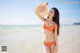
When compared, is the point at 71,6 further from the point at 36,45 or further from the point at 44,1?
the point at 36,45

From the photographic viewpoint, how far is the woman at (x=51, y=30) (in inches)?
114

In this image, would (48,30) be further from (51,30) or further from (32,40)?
(32,40)

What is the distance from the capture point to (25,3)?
3010 millimetres

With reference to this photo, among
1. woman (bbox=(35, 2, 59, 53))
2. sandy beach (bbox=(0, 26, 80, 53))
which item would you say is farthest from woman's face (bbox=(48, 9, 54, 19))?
sandy beach (bbox=(0, 26, 80, 53))

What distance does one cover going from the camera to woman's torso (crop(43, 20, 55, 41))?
2.90 meters

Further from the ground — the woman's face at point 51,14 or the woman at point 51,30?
the woman's face at point 51,14

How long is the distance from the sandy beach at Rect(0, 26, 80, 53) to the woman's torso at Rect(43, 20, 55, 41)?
0.08 meters

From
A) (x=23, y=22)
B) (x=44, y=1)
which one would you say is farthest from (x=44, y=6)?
(x=23, y=22)

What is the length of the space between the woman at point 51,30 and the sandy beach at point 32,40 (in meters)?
0.06

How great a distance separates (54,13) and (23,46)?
0.49 meters

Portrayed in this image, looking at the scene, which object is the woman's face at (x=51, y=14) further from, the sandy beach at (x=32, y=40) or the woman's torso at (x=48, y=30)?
the sandy beach at (x=32, y=40)

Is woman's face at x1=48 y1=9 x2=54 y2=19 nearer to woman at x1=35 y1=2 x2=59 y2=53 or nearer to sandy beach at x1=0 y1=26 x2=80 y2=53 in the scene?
woman at x1=35 y1=2 x2=59 y2=53

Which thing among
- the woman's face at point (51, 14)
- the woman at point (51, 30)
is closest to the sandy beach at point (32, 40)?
the woman at point (51, 30)

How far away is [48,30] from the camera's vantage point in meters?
2.90
